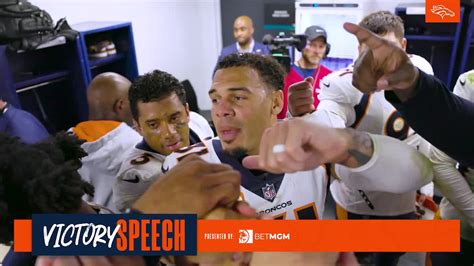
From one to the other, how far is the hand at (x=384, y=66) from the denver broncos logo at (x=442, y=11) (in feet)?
0.59

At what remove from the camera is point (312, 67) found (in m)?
0.79

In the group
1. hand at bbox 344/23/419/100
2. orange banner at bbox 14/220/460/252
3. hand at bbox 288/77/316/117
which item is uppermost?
hand at bbox 344/23/419/100

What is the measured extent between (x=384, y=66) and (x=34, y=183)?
40cm

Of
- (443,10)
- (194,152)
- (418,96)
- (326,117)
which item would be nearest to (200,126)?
(194,152)

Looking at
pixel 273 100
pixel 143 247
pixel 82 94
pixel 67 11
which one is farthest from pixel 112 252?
pixel 67 11

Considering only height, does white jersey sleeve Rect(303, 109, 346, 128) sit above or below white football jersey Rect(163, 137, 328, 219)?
above

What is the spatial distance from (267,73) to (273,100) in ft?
0.12

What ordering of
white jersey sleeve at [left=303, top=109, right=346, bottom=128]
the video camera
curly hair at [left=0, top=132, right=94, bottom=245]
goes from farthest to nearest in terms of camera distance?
the video camera, white jersey sleeve at [left=303, top=109, right=346, bottom=128], curly hair at [left=0, top=132, right=94, bottom=245]

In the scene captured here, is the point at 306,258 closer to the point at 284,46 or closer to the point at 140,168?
the point at 140,168

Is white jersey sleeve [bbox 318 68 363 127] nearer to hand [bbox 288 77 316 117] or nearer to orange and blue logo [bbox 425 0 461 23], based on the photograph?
hand [bbox 288 77 316 117]

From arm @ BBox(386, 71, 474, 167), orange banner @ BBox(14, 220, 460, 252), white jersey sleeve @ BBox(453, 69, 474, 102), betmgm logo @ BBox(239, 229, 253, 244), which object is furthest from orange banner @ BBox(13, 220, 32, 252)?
white jersey sleeve @ BBox(453, 69, 474, 102)

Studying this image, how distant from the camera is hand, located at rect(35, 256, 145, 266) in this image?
1.32 ft

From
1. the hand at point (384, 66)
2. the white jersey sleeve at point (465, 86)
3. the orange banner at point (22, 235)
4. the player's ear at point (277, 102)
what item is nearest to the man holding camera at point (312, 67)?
the player's ear at point (277, 102)

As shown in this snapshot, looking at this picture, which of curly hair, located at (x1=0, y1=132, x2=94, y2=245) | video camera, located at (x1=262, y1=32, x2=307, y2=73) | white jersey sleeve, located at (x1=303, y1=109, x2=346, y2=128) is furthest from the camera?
video camera, located at (x1=262, y1=32, x2=307, y2=73)
